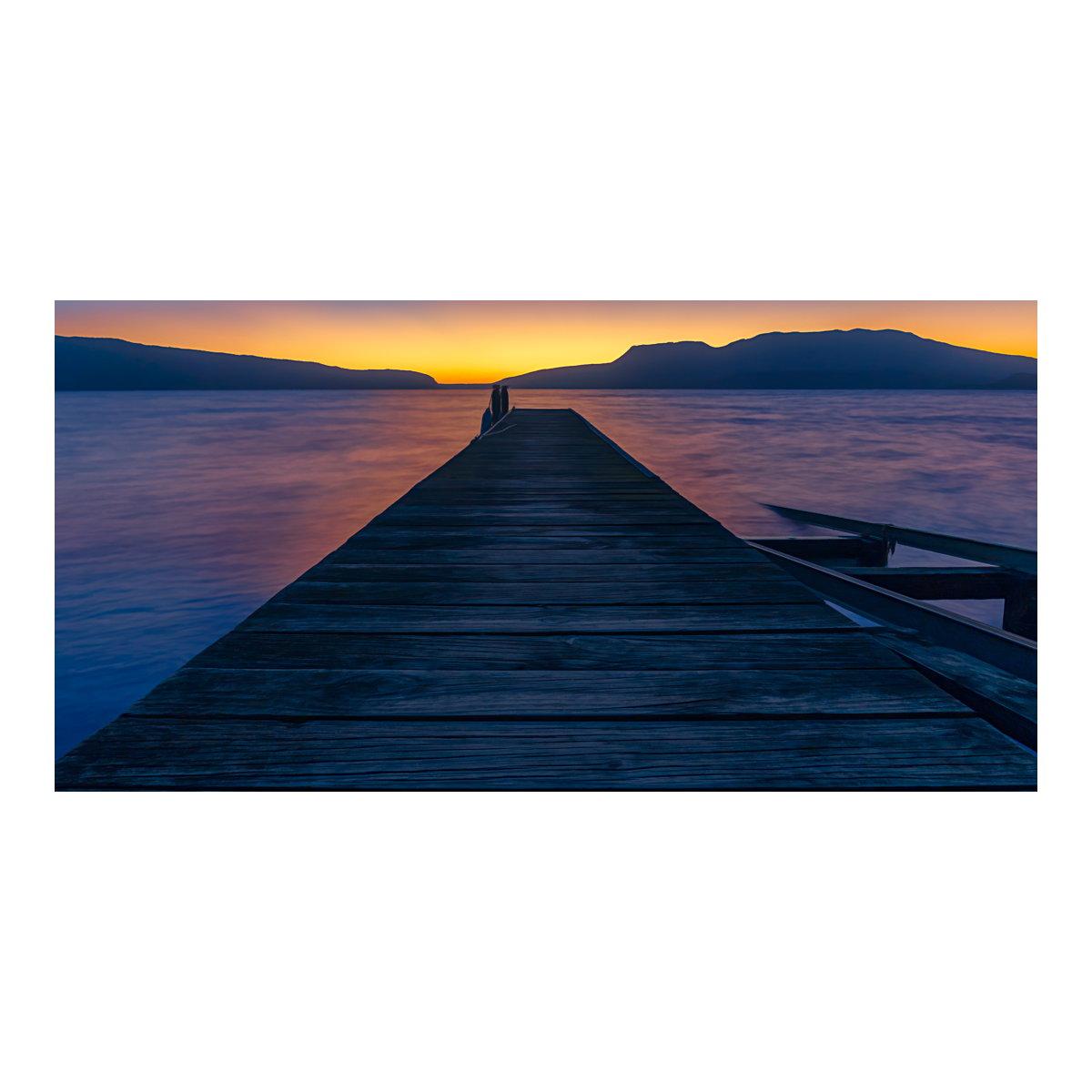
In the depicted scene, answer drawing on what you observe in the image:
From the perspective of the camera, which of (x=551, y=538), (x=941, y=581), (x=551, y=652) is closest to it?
(x=551, y=652)

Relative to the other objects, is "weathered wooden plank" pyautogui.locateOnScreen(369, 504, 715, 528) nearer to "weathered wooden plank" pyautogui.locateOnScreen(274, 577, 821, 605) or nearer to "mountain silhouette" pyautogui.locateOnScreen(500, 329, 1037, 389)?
"weathered wooden plank" pyautogui.locateOnScreen(274, 577, 821, 605)

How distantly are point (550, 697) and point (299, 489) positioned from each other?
39.9ft

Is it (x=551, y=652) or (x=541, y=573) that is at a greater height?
A: (x=541, y=573)

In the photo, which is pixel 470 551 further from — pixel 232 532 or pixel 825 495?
pixel 825 495

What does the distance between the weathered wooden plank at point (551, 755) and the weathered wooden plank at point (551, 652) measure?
264mm

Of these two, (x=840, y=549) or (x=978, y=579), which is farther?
(x=840, y=549)

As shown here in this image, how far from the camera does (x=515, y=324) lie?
9.43m

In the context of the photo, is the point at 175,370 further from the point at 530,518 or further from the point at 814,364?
the point at 814,364

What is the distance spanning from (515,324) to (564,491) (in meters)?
5.71

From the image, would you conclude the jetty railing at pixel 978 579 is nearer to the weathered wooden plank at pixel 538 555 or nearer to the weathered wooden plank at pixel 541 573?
the weathered wooden plank at pixel 538 555

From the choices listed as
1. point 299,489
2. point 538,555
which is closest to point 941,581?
point 538,555

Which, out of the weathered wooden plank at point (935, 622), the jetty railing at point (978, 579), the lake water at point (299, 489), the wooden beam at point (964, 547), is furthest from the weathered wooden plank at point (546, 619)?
the lake water at point (299, 489)

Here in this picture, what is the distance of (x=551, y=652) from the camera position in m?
1.80

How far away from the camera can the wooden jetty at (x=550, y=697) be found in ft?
4.35
